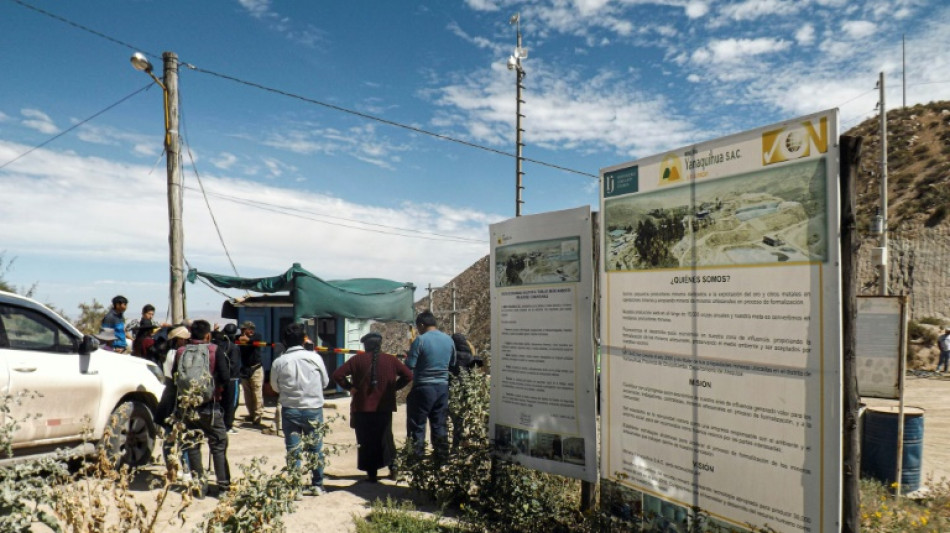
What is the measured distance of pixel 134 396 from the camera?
654 cm

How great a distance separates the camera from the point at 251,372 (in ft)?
32.9

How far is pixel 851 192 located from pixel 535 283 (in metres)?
2.65

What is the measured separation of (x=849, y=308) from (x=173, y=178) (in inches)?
431

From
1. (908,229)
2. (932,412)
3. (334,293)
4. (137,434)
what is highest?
(908,229)

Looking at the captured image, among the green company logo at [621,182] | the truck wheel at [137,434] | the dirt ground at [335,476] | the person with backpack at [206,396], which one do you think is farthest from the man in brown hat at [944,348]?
the truck wheel at [137,434]

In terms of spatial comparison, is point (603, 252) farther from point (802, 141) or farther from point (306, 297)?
point (306, 297)

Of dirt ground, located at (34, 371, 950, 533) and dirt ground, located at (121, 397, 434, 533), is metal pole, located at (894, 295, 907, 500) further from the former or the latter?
dirt ground, located at (121, 397, 434, 533)

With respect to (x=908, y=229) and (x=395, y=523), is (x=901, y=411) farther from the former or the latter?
(x=908, y=229)

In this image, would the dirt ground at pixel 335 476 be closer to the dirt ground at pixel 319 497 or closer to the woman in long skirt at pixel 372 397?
the dirt ground at pixel 319 497

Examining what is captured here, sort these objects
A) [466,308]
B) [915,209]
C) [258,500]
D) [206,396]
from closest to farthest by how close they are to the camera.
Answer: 1. [258,500]
2. [206,396]
3. [915,209]
4. [466,308]

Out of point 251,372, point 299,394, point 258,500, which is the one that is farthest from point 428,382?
point 251,372

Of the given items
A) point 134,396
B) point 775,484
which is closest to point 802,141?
point 775,484

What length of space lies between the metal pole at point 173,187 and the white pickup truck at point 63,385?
4.61 metres

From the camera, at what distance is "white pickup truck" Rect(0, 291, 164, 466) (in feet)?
17.4
